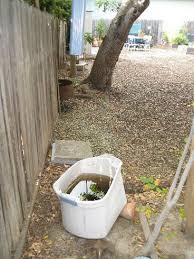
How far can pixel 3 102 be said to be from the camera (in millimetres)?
2273

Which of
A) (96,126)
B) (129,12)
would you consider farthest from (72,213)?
(129,12)

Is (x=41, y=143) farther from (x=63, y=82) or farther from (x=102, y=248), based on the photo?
(x=63, y=82)

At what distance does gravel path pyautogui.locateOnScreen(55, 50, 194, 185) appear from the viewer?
470cm

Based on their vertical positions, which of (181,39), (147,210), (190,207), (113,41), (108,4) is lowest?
(147,210)

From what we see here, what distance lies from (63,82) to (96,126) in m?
1.64

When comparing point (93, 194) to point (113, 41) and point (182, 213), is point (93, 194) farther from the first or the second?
point (113, 41)

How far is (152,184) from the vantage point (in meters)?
3.98

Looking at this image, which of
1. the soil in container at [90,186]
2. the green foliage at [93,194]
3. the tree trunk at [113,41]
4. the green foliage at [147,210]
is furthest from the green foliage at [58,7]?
the green foliage at [147,210]

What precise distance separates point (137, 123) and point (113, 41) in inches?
124

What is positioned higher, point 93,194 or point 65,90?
point 65,90

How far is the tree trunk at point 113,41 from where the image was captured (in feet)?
26.0

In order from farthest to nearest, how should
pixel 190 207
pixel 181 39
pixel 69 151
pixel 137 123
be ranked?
pixel 181 39
pixel 137 123
pixel 69 151
pixel 190 207

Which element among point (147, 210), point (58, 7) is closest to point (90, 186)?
point (147, 210)

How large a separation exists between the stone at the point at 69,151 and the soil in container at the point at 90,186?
2.86 feet
